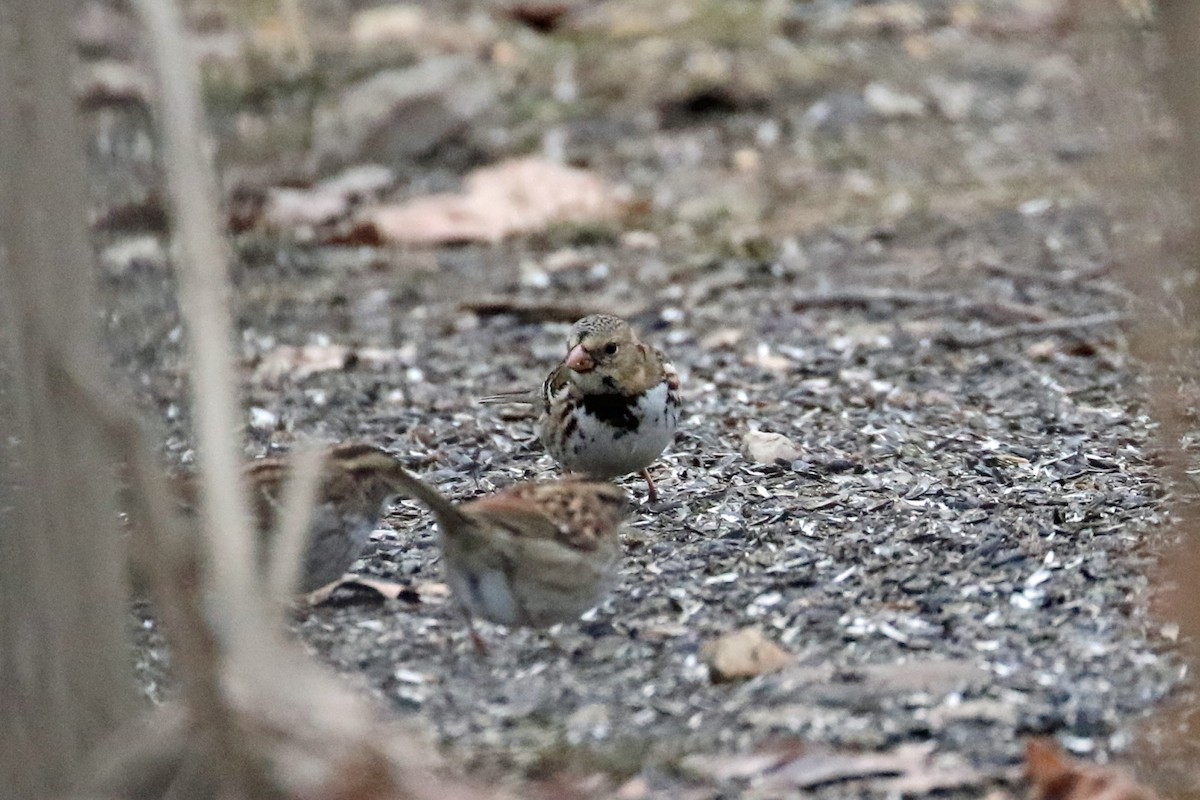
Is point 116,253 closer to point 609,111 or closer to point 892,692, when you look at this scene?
point 609,111

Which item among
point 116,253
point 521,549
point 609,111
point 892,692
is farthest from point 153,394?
point 609,111

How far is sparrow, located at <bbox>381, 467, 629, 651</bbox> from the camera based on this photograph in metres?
3.83

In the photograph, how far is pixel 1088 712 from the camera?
11.2 feet

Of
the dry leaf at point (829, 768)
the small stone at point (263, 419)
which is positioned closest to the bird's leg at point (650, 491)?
the small stone at point (263, 419)

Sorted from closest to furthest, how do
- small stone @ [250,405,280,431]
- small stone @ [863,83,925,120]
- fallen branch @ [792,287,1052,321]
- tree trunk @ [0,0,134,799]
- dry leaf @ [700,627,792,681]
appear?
tree trunk @ [0,0,134,799], dry leaf @ [700,627,792,681], small stone @ [250,405,280,431], fallen branch @ [792,287,1052,321], small stone @ [863,83,925,120]

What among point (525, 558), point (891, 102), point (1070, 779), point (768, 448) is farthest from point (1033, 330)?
point (891, 102)

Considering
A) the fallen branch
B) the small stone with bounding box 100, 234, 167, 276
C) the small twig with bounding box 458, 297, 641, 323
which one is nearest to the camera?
the fallen branch

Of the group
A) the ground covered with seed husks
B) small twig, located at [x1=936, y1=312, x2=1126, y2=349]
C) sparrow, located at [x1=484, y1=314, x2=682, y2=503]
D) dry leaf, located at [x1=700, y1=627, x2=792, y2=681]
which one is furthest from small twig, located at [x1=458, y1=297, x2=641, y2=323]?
dry leaf, located at [x1=700, y1=627, x2=792, y2=681]

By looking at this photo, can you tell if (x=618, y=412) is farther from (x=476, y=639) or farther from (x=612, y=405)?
(x=476, y=639)

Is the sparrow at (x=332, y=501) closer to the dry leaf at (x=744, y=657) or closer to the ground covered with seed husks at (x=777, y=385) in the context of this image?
the ground covered with seed husks at (x=777, y=385)

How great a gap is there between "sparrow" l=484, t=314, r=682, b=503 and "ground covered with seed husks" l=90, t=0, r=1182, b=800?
21 centimetres

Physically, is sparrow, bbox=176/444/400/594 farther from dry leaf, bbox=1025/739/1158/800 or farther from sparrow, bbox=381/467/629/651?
dry leaf, bbox=1025/739/1158/800

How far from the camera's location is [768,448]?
542cm

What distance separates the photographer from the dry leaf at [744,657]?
376 centimetres
